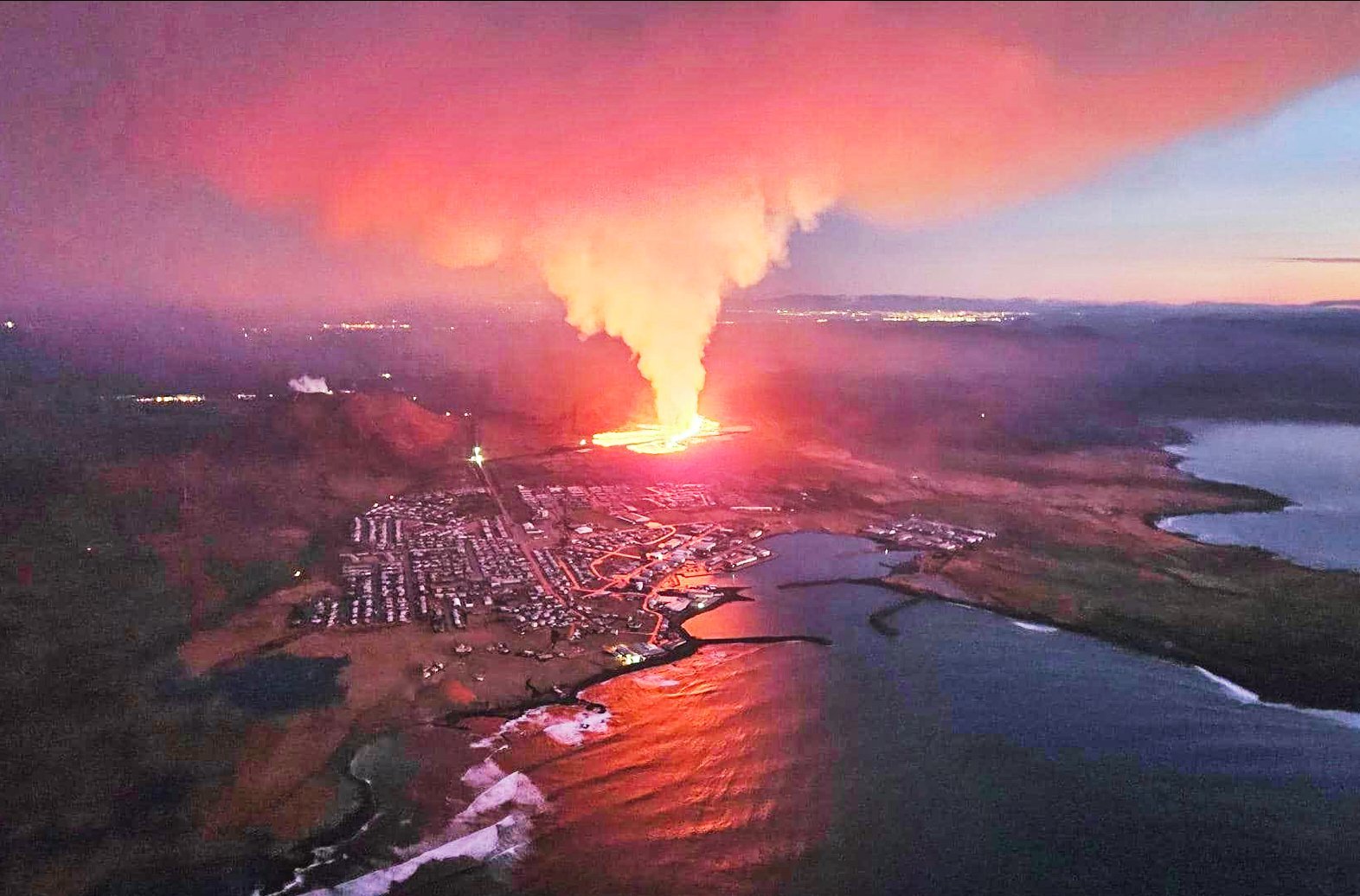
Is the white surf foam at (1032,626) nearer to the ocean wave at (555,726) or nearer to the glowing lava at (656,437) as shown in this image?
the ocean wave at (555,726)

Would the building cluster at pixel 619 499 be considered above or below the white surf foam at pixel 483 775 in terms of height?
above

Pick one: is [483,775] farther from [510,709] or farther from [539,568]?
[539,568]

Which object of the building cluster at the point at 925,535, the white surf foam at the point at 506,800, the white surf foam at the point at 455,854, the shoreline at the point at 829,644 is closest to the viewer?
the white surf foam at the point at 455,854

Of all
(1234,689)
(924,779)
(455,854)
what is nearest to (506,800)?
(455,854)

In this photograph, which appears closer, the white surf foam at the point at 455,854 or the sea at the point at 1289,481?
the white surf foam at the point at 455,854

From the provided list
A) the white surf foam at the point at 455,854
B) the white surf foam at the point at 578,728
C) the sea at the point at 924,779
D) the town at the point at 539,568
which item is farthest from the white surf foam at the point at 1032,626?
the white surf foam at the point at 455,854

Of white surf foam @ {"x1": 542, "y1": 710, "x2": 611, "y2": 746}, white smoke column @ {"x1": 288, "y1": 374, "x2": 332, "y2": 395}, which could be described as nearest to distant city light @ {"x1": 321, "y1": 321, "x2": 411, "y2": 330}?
white smoke column @ {"x1": 288, "y1": 374, "x2": 332, "y2": 395}
